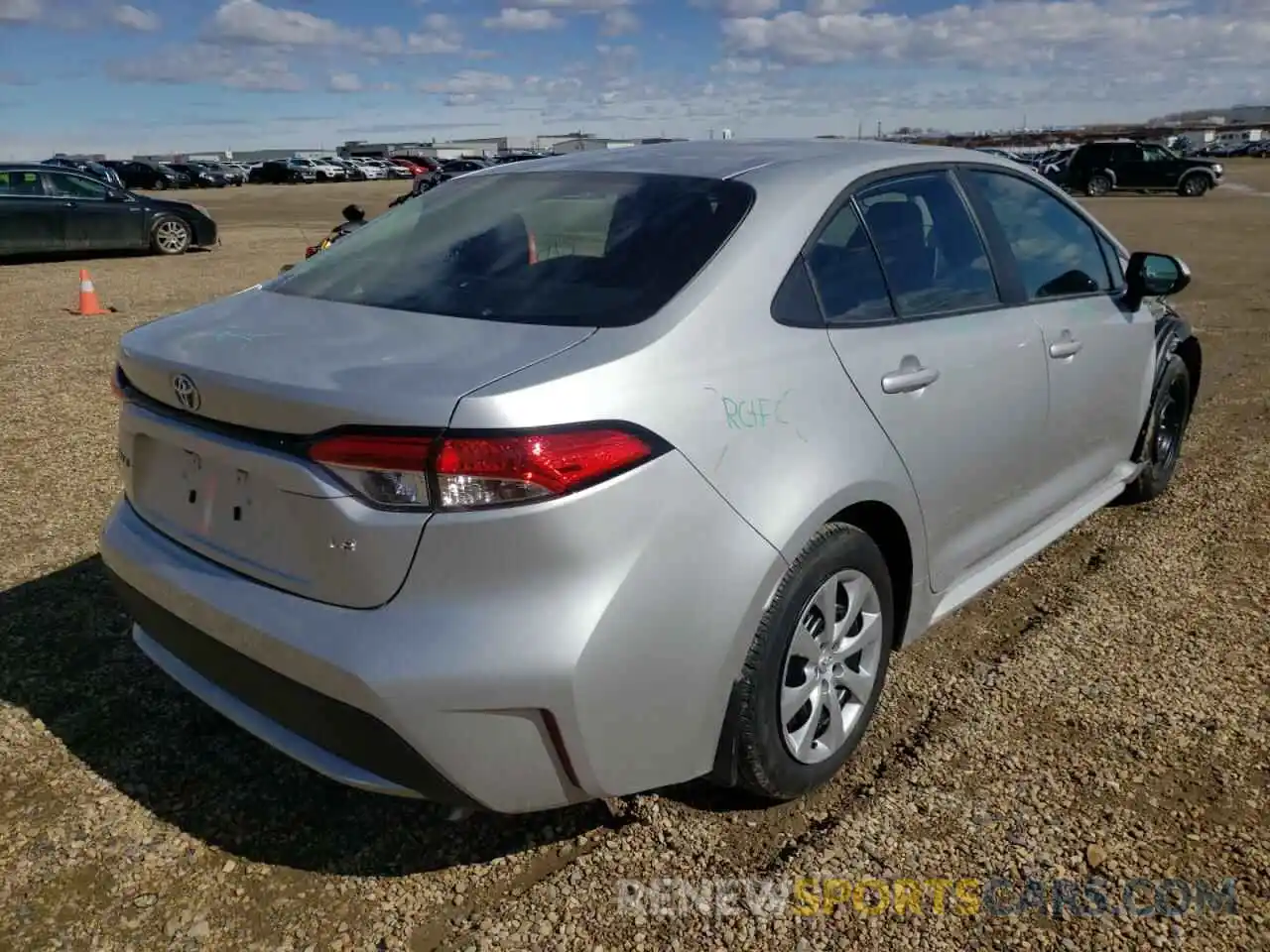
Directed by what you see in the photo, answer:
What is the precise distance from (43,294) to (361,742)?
1289cm

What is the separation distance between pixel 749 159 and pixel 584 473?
144 centimetres

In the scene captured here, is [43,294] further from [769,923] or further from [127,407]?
[769,923]

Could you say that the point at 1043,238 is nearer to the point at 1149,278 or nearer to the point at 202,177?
the point at 1149,278

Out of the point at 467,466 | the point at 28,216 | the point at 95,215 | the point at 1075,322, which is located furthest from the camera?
the point at 95,215

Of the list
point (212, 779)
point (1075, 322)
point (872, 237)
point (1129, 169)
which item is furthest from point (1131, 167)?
point (212, 779)

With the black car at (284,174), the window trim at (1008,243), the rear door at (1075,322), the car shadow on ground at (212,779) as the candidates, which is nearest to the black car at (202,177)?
the black car at (284,174)

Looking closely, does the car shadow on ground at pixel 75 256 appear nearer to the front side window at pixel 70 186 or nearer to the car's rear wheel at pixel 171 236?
the car's rear wheel at pixel 171 236

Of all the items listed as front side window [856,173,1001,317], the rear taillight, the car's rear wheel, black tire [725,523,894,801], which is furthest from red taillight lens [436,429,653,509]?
the car's rear wheel

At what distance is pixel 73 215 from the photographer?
54.9ft

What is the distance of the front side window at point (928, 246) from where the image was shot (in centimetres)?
306

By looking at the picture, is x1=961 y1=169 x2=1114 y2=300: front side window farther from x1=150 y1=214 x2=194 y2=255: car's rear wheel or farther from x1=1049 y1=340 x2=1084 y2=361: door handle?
x1=150 y1=214 x2=194 y2=255: car's rear wheel

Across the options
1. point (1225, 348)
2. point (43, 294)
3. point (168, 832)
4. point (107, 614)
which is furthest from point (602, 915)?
point (43, 294)

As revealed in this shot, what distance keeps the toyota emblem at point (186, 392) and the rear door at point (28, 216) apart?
54.3 feet

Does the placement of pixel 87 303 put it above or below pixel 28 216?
below
